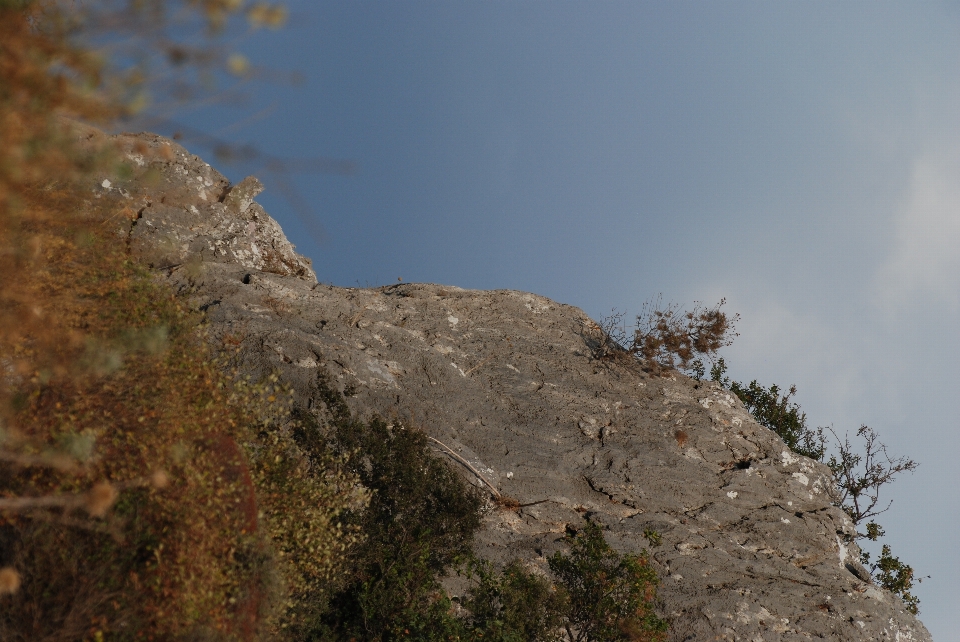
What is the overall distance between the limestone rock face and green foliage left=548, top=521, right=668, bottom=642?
A: 1650 millimetres

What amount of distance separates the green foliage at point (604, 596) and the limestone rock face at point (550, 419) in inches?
65.0

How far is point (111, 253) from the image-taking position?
1294cm

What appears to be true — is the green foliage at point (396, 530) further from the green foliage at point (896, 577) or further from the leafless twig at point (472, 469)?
the green foliage at point (896, 577)

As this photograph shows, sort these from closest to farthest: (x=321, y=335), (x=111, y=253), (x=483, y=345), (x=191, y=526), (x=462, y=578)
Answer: (x=191, y=526) < (x=111, y=253) < (x=462, y=578) < (x=321, y=335) < (x=483, y=345)

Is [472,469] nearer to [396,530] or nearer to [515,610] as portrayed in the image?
[396,530]

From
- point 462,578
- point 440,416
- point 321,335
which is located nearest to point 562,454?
point 440,416

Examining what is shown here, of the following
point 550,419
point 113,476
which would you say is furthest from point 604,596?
point 113,476

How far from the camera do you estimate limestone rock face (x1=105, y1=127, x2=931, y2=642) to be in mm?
16000

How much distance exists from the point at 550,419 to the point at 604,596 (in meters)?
6.04

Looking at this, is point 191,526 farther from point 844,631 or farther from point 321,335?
point 844,631

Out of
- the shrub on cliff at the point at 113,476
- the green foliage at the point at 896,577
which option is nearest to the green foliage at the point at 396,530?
the shrub on cliff at the point at 113,476

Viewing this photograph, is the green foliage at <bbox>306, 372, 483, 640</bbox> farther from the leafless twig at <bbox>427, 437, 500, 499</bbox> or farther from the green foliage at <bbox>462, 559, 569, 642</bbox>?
the green foliage at <bbox>462, 559, 569, 642</bbox>

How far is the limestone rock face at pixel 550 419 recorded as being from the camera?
52.5ft

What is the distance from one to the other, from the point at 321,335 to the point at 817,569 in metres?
13.0
